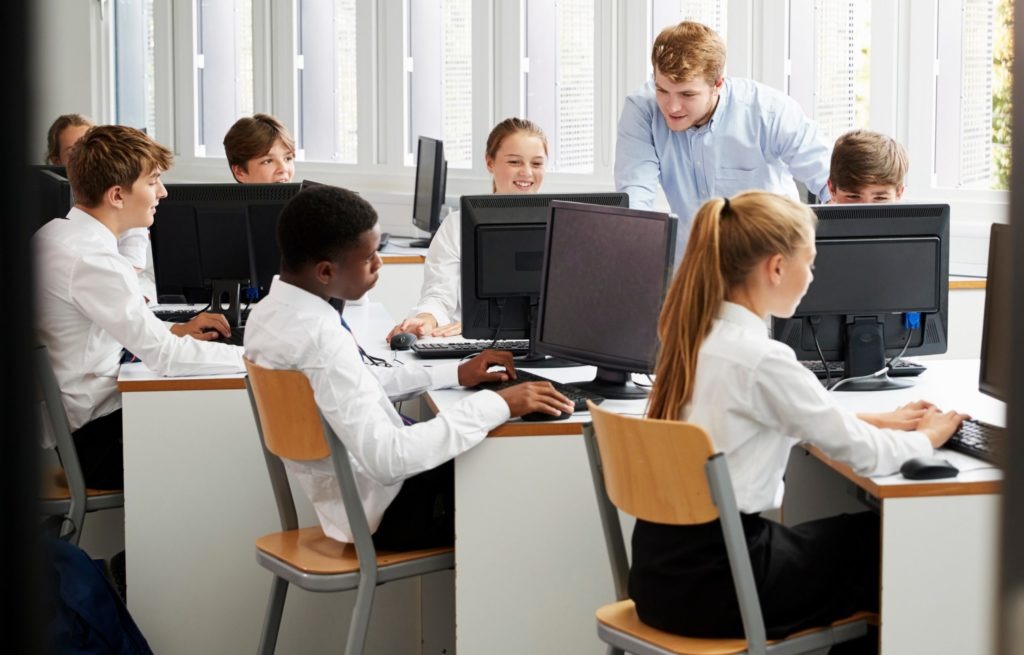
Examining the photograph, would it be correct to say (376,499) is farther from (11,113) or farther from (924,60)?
(924,60)

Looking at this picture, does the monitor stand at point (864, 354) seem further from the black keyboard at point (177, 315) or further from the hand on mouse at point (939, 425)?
the black keyboard at point (177, 315)

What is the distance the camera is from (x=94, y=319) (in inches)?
113

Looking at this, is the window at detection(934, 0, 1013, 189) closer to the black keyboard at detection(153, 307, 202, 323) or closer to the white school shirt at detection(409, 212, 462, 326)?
the white school shirt at detection(409, 212, 462, 326)

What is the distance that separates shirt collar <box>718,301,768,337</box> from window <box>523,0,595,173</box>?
346 cm

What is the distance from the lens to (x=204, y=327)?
3.24 m

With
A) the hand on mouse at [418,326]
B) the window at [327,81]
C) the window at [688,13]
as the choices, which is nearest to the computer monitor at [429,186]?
the window at [688,13]

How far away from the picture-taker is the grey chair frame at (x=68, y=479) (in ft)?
8.92

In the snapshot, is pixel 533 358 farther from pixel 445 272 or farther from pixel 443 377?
pixel 445 272

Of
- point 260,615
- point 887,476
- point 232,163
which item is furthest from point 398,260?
point 887,476

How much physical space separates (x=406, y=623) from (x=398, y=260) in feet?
7.98

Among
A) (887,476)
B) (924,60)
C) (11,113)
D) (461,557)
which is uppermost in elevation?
(924,60)

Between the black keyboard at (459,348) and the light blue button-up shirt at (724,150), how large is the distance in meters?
0.67

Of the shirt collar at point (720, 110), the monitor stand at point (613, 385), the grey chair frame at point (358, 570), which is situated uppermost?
the shirt collar at point (720, 110)

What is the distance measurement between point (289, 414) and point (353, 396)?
136 mm
